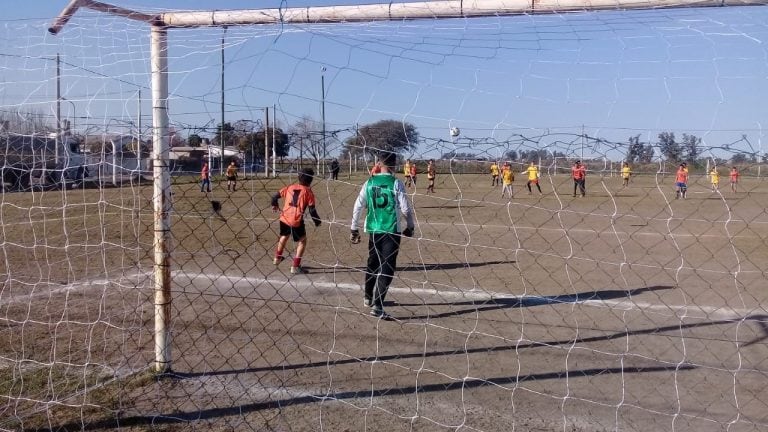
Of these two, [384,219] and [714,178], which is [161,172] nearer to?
[384,219]

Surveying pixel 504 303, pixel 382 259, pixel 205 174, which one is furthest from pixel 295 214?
pixel 205 174

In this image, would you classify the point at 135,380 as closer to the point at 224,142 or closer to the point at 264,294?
the point at 224,142

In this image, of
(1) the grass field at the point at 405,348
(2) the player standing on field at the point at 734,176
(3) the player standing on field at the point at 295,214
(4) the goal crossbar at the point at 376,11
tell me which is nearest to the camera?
(2) the player standing on field at the point at 734,176

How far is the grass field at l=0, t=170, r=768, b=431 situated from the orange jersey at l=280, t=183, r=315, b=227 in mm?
851

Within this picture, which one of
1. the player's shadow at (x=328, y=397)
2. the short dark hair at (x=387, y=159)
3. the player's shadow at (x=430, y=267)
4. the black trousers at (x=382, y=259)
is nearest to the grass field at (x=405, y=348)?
the player's shadow at (x=328, y=397)

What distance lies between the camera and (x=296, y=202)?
9.40 metres

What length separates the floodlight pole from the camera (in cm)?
473

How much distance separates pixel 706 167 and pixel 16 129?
4462 mm

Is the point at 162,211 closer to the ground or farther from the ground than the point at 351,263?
farther from the ground

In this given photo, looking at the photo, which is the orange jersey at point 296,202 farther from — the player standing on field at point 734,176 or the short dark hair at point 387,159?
the player standing on field at point 734,176

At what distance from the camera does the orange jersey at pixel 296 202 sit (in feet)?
30.6

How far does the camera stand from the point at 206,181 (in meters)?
5.17

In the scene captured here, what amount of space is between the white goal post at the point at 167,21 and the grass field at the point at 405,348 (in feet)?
1.18

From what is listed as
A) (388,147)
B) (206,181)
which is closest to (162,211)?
(206,181)
